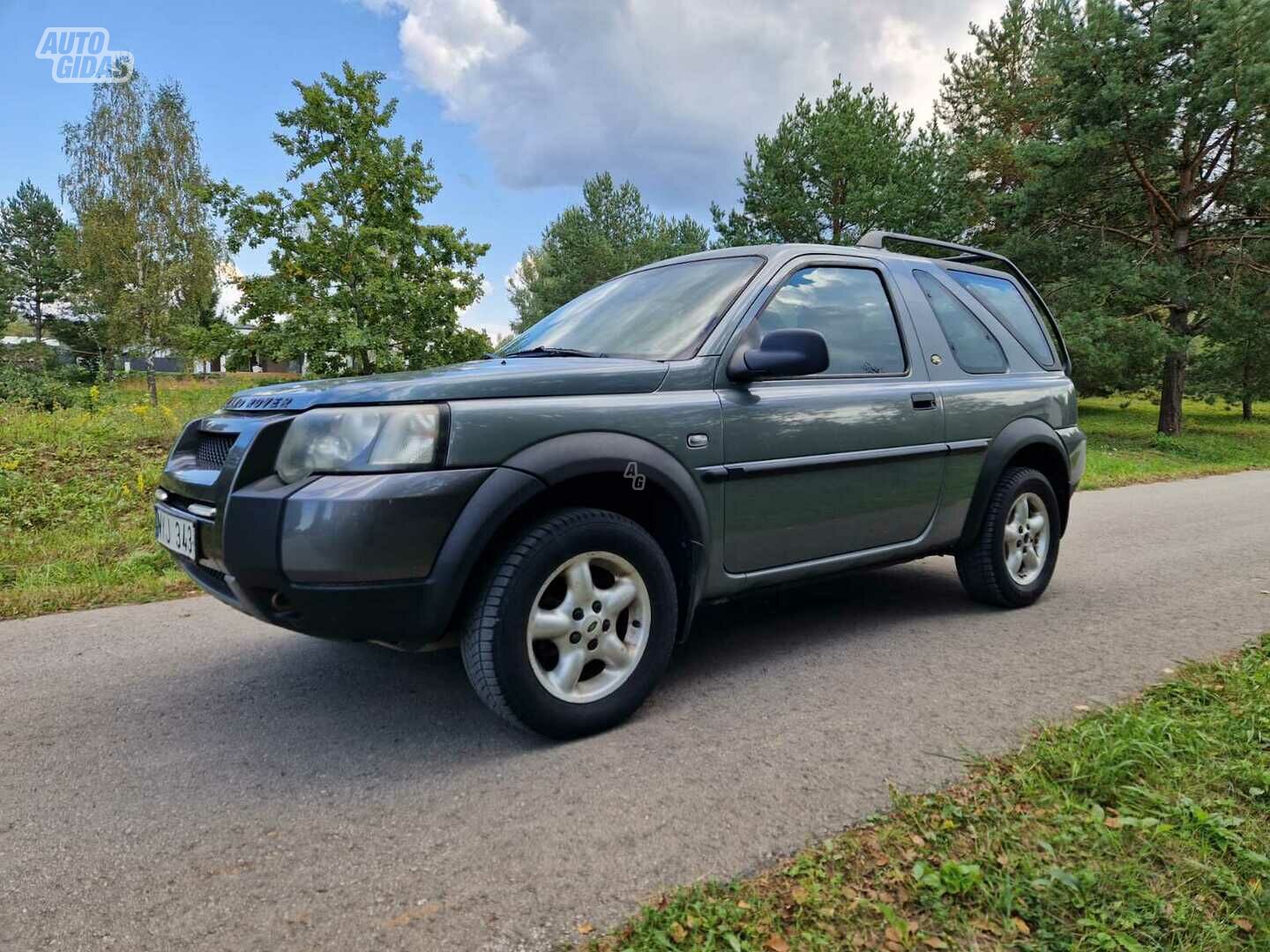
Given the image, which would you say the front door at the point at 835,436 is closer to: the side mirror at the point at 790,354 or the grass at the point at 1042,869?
the side mirror at the point at 790,354

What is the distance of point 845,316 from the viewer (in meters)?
3.54

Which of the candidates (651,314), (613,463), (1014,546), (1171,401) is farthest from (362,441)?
(1171,401)

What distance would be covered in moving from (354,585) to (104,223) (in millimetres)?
35269

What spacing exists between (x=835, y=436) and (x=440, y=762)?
6.29 feet

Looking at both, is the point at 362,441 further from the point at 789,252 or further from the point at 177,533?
the point at 789,252

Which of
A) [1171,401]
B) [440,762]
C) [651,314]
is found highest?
[1171,401]

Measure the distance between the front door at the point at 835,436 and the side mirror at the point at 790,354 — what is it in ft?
0.49

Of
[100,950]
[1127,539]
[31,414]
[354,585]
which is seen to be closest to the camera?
[100,950]

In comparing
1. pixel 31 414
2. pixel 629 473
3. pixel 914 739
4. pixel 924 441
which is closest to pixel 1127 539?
pixel 924 441

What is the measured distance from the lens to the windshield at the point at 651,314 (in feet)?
10.3

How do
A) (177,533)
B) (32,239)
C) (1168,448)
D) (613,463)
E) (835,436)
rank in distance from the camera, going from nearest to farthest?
(613,463) → (177,533) → (835,436) → (1168,448) → (32,239)

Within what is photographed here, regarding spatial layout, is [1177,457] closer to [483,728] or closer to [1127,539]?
[1127,539]

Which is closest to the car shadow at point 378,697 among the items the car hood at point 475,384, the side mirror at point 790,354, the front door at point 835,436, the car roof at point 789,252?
the front door at point 835,436

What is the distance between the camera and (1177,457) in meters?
15.3
